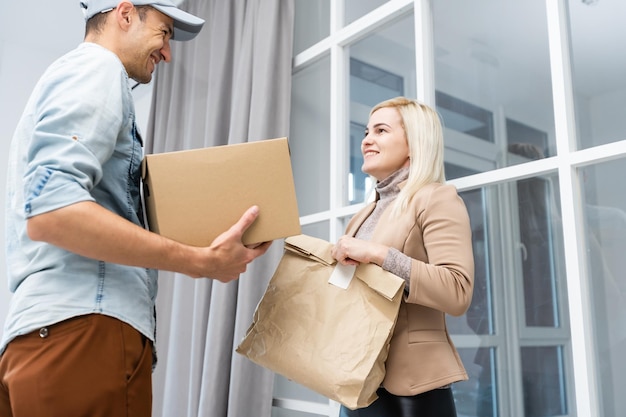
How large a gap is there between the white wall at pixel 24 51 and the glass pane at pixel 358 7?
6.09ft

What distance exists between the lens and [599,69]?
1.29 m

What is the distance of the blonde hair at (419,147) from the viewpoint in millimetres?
1259

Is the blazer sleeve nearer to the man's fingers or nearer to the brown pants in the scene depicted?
the man's fingers

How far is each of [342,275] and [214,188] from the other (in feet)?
1.17

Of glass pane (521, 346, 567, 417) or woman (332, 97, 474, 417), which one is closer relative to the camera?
woman (332, 97, 474, 417)

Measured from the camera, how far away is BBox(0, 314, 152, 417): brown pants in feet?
2.59

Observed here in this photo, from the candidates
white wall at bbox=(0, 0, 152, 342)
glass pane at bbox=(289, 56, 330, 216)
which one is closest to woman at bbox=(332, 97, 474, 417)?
glass pane at bbox=(289, 56, 330, 216)

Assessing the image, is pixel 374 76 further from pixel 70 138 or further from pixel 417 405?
pixel 70 138

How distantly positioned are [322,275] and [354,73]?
1.08m

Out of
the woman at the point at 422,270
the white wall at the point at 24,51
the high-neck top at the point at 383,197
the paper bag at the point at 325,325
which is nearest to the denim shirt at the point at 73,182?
the paper bag at the point at 325,325

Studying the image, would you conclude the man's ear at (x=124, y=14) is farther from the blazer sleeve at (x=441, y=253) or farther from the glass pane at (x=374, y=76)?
the glass pane at (x=374, y=76)

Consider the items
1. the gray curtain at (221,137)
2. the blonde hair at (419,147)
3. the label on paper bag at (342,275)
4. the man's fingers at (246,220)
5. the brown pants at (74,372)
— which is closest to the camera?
the brown pants at (74,372)

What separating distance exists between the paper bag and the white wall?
8.82ft

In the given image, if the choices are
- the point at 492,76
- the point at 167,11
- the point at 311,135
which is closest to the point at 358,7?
the point at 311,135
